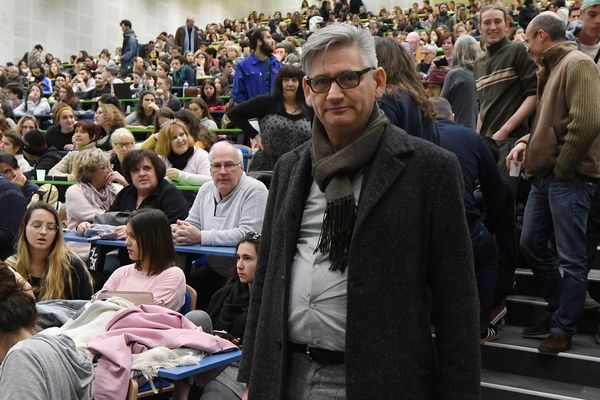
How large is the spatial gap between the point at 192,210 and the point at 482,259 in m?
2.09

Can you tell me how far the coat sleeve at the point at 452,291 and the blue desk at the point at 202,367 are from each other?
1.55 meters

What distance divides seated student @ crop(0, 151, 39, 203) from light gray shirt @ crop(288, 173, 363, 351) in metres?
4.70

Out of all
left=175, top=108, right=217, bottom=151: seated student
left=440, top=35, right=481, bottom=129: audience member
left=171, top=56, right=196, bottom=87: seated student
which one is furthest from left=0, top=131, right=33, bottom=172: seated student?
left=171, top=56, right=196, bottom=87: seated student

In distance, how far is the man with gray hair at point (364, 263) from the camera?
65.7 inches

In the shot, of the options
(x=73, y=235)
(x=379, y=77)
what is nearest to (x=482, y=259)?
(x=379, y=77)

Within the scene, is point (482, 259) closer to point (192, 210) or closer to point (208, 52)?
point (192, 210)

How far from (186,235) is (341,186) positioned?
3.29m

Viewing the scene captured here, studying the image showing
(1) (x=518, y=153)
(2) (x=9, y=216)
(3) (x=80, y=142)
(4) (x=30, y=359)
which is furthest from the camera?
(3) (x=80, y=142)

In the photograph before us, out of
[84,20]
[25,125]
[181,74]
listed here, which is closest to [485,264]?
[25,125]

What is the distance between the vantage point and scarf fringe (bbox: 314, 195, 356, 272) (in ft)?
5.61

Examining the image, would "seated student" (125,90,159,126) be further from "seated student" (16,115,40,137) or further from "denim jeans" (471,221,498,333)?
"denim jeans" (471,221,498,333)

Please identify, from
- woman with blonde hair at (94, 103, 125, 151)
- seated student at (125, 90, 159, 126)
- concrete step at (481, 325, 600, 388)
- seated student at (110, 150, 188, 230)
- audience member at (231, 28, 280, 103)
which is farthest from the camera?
seated student at (125, 90, 159, 126)

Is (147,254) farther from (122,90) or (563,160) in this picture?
(122,90)

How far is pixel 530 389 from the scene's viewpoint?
3.74 m
